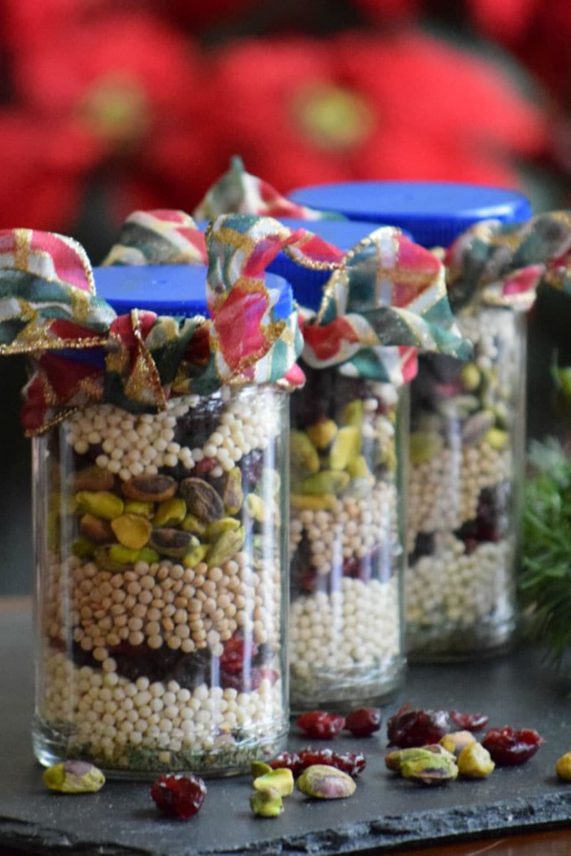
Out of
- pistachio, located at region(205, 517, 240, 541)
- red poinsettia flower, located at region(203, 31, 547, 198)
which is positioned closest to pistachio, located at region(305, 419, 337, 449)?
pistachio, located at region(205, 517, 240, 541)

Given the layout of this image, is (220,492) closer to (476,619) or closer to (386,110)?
(476,619)

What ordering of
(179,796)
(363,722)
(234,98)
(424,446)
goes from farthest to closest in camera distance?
(234,98) < (424,446) < (363,722) < (179,796)

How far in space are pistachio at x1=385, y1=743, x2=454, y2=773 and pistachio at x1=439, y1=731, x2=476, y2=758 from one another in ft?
0.04

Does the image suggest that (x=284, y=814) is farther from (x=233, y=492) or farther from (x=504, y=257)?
(x=504, y=257)

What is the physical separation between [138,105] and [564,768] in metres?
0.93

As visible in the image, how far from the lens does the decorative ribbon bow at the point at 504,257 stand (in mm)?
886

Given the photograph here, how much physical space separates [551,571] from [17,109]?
2.53ft

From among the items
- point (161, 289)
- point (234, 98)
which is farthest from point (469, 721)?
point (234, 98)

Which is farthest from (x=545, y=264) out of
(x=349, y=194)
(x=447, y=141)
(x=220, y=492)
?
(x=447, y=141)

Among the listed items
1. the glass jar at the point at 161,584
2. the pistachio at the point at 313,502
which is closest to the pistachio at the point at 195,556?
the glass jar at the point at 161,584

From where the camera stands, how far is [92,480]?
0.73 metres

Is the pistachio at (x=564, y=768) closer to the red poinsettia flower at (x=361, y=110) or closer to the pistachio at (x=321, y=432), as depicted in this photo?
the pistachio at (x=321, y=432)

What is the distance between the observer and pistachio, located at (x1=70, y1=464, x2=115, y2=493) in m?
0.72

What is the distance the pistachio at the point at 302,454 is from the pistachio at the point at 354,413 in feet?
0.07
